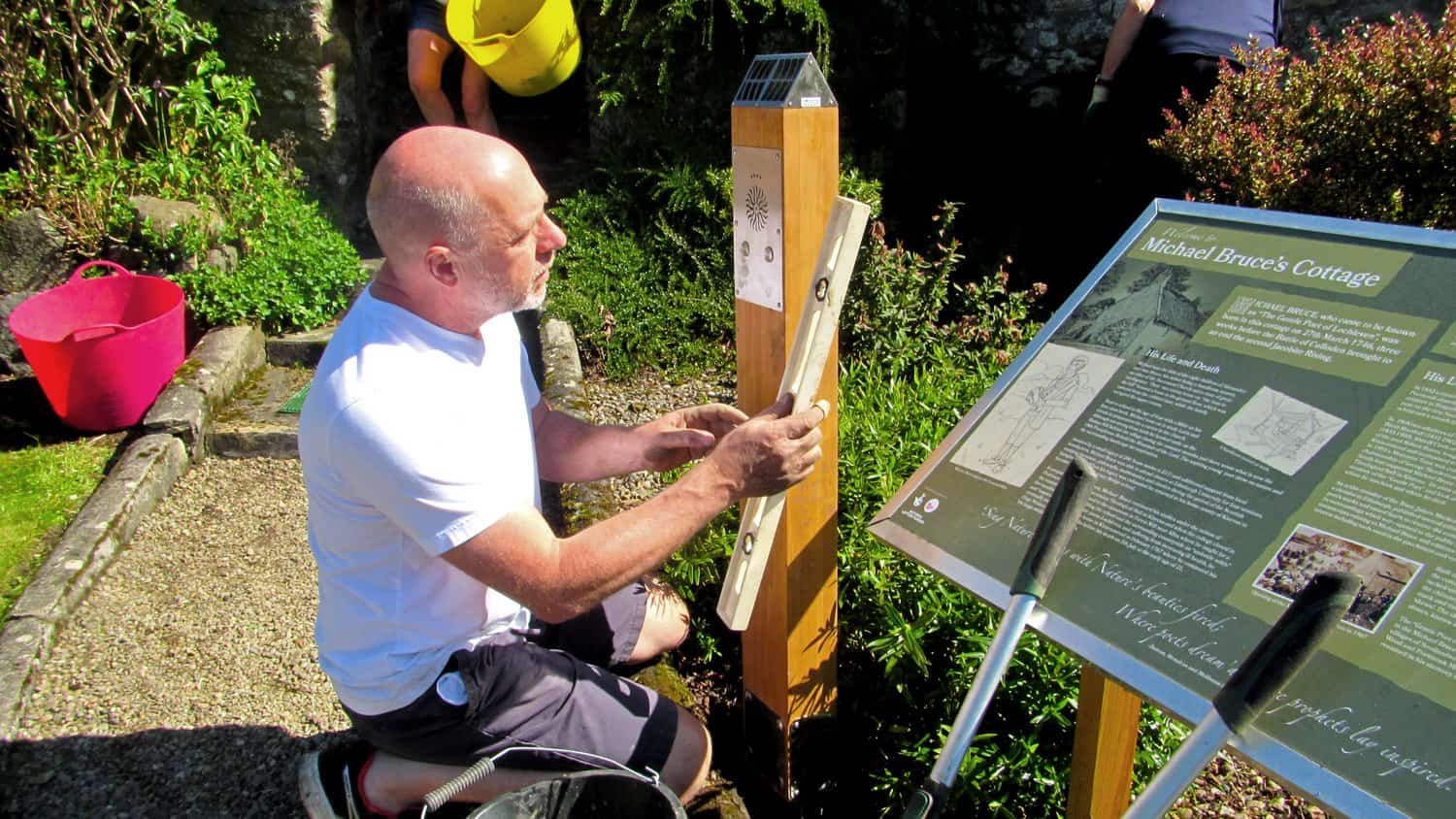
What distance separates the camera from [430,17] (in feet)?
18.2

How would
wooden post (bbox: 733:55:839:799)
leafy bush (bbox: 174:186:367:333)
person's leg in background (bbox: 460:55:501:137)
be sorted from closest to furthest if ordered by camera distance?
wooden post (bbox: 733:55:839:799)
leafy bush (bbox: 174:186:367:333)
person's leg in background (bbox: 460:55:501:137)

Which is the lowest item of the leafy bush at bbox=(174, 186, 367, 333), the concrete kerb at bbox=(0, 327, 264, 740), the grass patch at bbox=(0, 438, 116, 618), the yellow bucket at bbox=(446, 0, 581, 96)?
A: the grass patch at bbox=(0, 438, 116, 618)

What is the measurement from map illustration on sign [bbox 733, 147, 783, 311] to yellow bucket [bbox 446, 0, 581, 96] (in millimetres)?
3852

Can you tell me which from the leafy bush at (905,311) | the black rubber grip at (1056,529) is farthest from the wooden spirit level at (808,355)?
the leafy bush at (905,311)

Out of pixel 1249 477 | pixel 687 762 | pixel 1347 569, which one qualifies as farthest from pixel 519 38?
pixel 1347 569

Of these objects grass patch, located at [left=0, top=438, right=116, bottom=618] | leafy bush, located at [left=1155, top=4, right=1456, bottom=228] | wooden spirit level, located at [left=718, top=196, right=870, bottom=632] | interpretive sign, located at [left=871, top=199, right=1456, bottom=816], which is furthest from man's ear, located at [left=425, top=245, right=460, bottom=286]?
leafy bush, located at [left=1155, top=4, right=1456, bottom=228]

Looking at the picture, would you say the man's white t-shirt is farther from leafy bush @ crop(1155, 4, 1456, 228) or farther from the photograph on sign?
leafy bush @ crop(1155, 4, 1456, 228)

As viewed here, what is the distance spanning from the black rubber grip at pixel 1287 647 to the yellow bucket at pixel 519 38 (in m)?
5.16

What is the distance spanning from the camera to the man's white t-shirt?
1.81 metres

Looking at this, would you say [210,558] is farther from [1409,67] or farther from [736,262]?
[1409,67]

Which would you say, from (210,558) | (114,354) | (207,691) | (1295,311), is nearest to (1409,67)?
(1295,311)

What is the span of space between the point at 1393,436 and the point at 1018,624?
0.57 m

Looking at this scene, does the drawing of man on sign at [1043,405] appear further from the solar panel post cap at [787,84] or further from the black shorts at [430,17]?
the black shorts at [430,17]

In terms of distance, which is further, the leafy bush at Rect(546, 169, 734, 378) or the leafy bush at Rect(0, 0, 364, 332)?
the leafy bush at Rect(0, 0, 364, 332)
